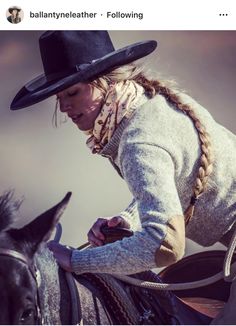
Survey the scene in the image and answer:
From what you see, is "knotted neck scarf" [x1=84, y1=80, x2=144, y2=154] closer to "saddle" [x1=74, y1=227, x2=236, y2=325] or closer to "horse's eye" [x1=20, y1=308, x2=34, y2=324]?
"saddle" [x1=74, y1=227, x2=236, y2=325]

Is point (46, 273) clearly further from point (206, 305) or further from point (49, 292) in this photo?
point (206, 305)

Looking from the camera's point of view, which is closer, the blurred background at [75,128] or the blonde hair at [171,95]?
the blonde hair at [171,95]

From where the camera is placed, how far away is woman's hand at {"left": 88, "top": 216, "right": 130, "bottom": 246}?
1405mm

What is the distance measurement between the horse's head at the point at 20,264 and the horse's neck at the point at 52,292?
20 mm

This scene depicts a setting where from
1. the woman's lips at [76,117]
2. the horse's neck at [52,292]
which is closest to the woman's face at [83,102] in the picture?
the woman's lips at [76,117]

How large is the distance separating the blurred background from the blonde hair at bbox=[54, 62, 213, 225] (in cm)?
11

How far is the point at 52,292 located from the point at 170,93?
57 centimetres

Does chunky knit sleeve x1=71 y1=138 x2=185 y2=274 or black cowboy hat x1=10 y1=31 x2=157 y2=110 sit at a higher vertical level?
black cowboy hat x1=10 y1=31 x2=157 y2=110

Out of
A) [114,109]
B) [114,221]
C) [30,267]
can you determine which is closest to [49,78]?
[114,109]

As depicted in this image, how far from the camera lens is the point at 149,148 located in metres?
1.32

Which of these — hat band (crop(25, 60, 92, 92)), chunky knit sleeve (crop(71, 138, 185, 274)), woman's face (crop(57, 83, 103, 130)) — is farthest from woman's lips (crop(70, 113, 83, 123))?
chunky knit sleeve (crop(71, 138, 185, 274))

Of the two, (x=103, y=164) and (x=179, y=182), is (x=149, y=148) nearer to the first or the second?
(x=179, y=182)

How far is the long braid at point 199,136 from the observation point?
139 cm

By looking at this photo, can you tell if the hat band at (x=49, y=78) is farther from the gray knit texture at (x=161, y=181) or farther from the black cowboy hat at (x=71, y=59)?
the gray knit texture at (x=161, y=181)
